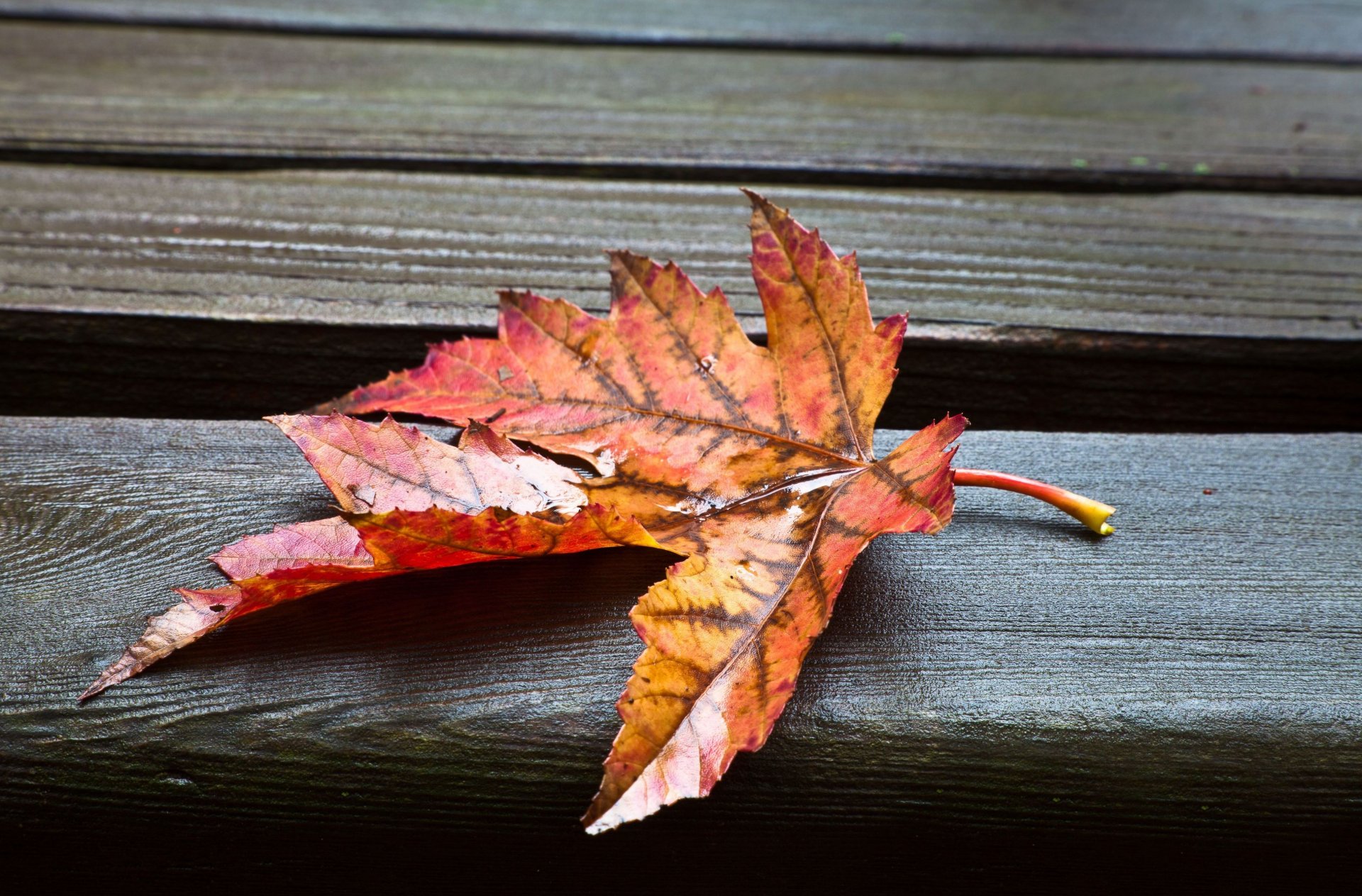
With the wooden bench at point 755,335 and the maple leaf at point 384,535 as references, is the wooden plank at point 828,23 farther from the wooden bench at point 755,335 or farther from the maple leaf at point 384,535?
the maple leaf at point 384,535

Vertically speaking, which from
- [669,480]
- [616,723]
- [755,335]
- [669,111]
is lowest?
[616,723]

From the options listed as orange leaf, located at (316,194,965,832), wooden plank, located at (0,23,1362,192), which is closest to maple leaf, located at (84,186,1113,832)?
orange leaf, located at (316,194,965,832)

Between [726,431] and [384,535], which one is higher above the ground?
[726,431]

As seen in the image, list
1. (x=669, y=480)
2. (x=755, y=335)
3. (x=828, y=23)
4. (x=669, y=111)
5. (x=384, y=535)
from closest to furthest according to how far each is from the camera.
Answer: (x=384, y=535), (x=669, y=480), (x=755, y=335), (x=669, y=111), (x=828, y=23)

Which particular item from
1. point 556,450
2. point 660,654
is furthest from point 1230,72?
point 660,654

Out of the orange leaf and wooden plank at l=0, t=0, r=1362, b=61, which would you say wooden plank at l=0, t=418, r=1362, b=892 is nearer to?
the orange leaf

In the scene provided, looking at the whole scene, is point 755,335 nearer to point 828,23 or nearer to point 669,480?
point 669,480

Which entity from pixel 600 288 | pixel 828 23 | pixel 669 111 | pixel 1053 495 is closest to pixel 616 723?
pixel 1053 495
